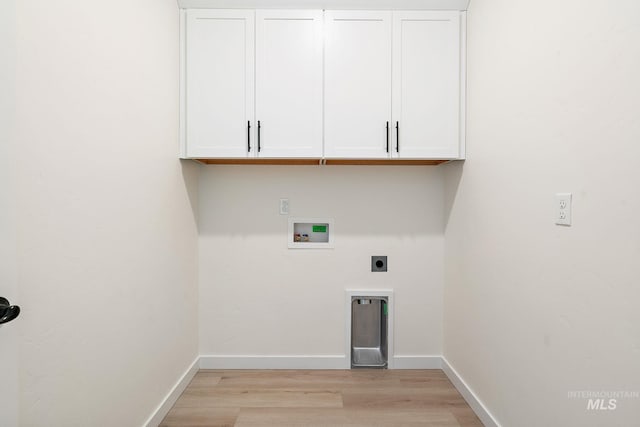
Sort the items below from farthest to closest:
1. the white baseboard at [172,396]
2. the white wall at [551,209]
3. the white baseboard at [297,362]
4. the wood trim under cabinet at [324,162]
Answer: the white baseboard at [297,362] → the wood trim under cabinet at [324,162] → the white baseboard at [172,396] → the white wall at [551,209]

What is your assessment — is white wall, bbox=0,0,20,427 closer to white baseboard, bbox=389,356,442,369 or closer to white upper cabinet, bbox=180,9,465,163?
white upper cabinet, bbox=180,9,465,163

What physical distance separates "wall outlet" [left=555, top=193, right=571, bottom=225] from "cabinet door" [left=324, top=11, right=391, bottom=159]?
107 centimetres

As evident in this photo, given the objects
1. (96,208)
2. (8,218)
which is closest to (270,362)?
(96,208)

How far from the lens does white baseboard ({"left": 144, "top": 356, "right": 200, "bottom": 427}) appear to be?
1.78 metres

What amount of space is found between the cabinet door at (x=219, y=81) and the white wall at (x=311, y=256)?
0.38 metres

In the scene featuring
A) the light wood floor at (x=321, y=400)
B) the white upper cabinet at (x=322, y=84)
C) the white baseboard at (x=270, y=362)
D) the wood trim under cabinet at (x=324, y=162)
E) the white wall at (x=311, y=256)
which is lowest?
the light wood floor at (x=321, y=400)

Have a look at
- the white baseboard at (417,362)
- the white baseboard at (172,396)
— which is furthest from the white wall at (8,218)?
the white baseboard at (417,362)

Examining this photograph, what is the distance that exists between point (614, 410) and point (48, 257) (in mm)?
1883

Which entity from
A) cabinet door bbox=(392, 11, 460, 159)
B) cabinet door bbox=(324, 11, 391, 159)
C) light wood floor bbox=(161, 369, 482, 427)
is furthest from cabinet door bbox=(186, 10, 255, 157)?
light wood floor bbox=(161, 369, 482, 427)

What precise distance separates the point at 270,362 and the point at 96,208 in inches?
66.8

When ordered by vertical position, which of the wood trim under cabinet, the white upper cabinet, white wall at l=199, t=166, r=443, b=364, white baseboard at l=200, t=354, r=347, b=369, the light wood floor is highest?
the white upper cabinet

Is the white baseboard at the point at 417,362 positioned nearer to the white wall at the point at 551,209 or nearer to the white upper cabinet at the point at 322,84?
the white wall at the point at 551,209

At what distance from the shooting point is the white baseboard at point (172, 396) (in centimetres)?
178

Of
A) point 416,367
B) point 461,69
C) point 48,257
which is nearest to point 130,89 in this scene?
point 48,257
